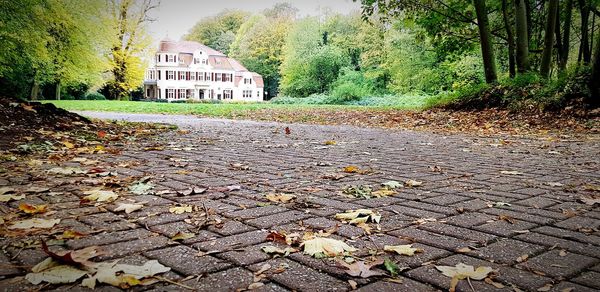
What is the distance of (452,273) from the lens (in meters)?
1.69

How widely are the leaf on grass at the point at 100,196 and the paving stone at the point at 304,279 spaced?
1.51 m

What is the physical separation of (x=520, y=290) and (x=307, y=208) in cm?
137

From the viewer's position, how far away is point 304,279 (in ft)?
5.32

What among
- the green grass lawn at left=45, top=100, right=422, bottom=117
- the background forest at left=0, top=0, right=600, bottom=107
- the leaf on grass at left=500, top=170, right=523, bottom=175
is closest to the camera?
the leaf on grass at left=500, top=170, right=523, bottom=175

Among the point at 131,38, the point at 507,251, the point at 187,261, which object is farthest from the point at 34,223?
the point at 131,38

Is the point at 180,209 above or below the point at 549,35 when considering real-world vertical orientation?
below

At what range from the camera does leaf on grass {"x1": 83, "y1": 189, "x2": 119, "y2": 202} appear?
2.76 m

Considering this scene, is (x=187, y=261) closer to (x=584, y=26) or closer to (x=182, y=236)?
(x=182, y=236)

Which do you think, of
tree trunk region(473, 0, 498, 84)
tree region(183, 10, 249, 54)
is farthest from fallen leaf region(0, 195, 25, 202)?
tree region(183, 10, 249, 54)

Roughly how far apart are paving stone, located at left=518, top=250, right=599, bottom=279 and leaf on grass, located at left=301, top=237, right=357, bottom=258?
2.52ft

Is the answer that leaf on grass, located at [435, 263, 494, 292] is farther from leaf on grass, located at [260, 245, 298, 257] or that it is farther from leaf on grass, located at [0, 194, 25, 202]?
leaf on grass, located at [0, 194, 25, 202]

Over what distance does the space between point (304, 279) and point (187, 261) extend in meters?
0.52

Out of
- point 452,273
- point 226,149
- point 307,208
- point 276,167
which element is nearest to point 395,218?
point 307,208

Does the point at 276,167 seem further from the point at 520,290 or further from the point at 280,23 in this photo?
the point at 280,23
